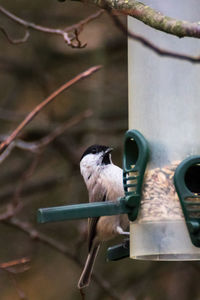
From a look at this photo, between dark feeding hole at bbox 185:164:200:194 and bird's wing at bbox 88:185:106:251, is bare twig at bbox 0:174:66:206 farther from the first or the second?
dark feeding hole at bbox 185:164:200:194

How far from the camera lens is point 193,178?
16.3 ft

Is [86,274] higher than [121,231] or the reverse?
the reverse

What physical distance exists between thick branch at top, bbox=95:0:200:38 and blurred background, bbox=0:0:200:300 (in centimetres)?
387

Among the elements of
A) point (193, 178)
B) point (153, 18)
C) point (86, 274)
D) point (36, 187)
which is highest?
point (153, 18)

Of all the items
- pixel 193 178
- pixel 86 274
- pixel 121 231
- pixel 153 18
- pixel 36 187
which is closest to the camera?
pixel 153 18

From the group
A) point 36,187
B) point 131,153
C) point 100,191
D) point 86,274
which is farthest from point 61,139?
point 131,153

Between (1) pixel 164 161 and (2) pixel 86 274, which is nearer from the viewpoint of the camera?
(1) pixel 164 161

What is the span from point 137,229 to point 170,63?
1.08 metres

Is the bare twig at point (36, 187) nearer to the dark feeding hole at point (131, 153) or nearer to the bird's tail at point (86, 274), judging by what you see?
the bird's tail at point (86, 274)

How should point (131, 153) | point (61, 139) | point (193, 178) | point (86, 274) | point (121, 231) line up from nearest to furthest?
point (193, 178) → point (131, 153) → point (121, 231) → point (86, 274) → point (61, 139)

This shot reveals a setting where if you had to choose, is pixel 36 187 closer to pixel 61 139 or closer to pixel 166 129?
pixel 61 139

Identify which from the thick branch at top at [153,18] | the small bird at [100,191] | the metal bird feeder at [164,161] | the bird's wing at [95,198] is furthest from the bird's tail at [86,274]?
the thick branch at top at [153,18]

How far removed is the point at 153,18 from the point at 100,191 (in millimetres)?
2435

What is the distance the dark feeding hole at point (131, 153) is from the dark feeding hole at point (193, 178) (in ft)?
1.44
